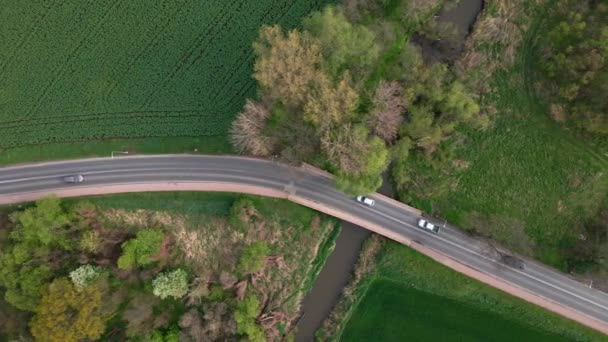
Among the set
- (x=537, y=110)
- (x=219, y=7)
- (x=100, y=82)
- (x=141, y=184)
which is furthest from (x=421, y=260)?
(x=100, y=82)

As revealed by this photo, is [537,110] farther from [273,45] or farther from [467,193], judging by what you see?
[273,45]

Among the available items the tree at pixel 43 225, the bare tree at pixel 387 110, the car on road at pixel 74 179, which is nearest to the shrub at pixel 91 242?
the tree at pixel 43 225

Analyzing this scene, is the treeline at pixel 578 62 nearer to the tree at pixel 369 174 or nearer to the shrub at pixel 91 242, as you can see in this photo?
the tree at pixel 369 174

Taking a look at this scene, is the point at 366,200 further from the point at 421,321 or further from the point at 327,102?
the point at 421,321

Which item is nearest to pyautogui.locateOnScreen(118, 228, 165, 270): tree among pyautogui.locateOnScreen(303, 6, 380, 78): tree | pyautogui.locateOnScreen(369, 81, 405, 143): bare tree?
pyautogui.locateOnScreen(303, 6, 380, 78): tree

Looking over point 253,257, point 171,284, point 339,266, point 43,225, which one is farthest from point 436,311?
point 43,225
